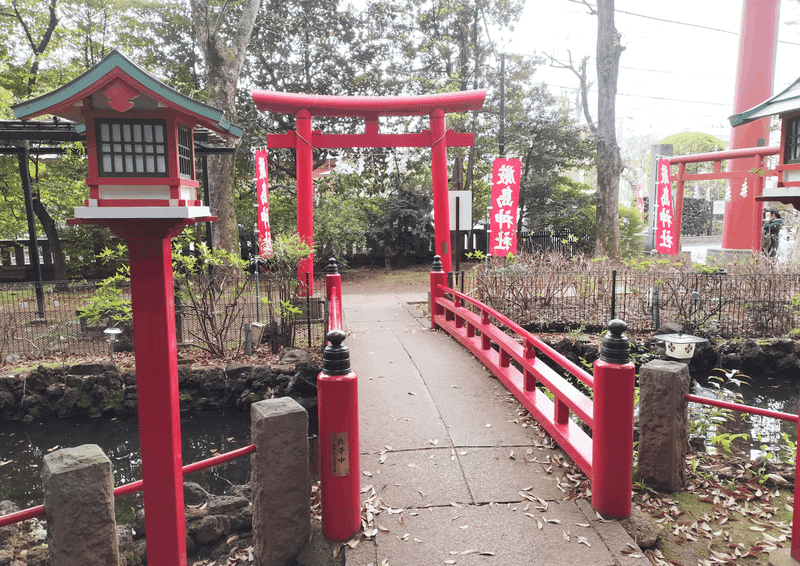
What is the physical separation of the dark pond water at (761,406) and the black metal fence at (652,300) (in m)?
1.09

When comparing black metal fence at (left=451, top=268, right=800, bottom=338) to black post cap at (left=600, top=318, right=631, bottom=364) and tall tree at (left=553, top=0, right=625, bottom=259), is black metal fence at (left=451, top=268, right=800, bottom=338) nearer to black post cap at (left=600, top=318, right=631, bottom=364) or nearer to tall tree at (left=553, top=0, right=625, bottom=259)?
black post cap at (left=600, top=318, right=631, bottom=364)

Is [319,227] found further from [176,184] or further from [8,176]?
[176,184]

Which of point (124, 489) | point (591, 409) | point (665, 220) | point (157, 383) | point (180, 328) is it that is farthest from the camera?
point (665, 220)

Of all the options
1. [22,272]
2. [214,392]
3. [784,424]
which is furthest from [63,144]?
[784,424]

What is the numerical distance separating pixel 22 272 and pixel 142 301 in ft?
62.7

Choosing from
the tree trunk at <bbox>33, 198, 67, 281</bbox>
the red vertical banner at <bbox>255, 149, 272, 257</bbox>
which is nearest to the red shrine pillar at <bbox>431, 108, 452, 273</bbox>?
the red vertical banner at <bbox>255, 149, 272, 257</bbox>

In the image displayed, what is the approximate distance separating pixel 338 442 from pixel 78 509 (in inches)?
57.8

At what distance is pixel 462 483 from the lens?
433 centimetres

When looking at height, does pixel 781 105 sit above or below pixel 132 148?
above

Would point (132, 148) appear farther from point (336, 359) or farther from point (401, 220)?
point (401, 220)

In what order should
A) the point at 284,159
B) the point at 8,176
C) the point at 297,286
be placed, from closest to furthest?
the point at 297,286 < the point at 8,176 < the point at 284,159

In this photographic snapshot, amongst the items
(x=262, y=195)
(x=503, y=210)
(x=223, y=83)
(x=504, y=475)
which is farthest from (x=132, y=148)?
(x=223, y=83)

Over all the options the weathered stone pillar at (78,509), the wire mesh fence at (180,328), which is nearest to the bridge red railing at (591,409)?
the weathered stone pillar at (78,509)

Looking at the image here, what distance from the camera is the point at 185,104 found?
2893 mm
